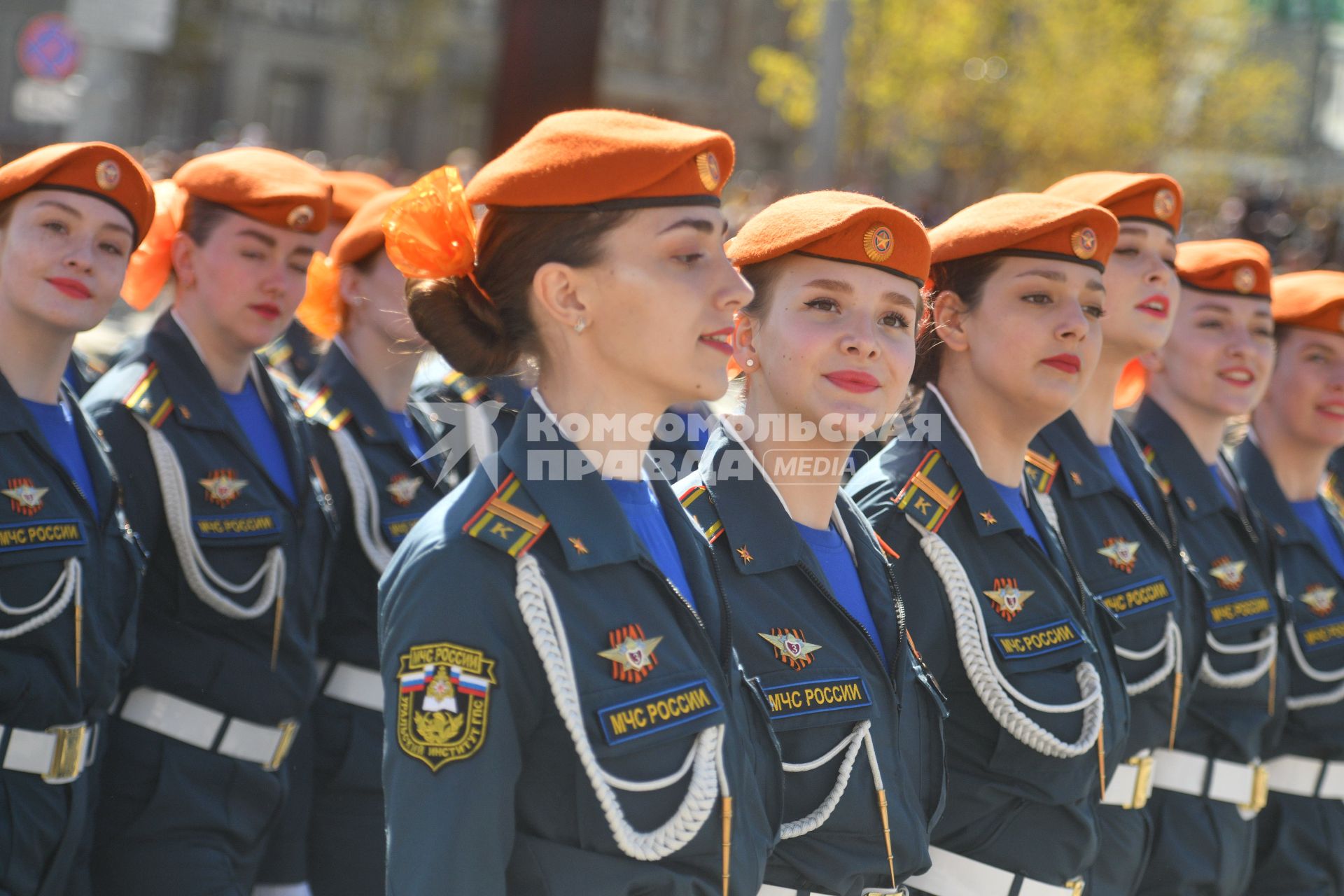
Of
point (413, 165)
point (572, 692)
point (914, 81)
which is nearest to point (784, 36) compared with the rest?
point (413, 165)

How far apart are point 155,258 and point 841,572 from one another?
262cm

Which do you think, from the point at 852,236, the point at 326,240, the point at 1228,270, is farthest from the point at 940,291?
the point at 326,240

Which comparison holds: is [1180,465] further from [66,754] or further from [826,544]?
[66,754]

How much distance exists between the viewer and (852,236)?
315 cm

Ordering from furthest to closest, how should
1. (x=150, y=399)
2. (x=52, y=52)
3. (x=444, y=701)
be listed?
(x=52, y=52), (x=150, y=399), (x=444, y=701)

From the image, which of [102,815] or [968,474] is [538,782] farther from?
[102,815]

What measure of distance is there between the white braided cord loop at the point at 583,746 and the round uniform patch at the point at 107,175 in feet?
7.29

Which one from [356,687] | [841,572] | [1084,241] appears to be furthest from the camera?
[356,687]

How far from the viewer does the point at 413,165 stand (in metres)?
40.8

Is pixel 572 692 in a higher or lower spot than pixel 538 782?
higher

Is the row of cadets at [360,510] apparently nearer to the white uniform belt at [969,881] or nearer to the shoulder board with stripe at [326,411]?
the shoulder board with stripe at [326,411]

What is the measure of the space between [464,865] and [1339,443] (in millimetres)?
4297

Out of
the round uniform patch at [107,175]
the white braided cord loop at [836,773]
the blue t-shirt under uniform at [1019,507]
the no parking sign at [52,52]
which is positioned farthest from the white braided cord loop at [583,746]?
the no parking sign at [52,52]

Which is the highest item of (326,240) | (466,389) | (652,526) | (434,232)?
(434,232)
